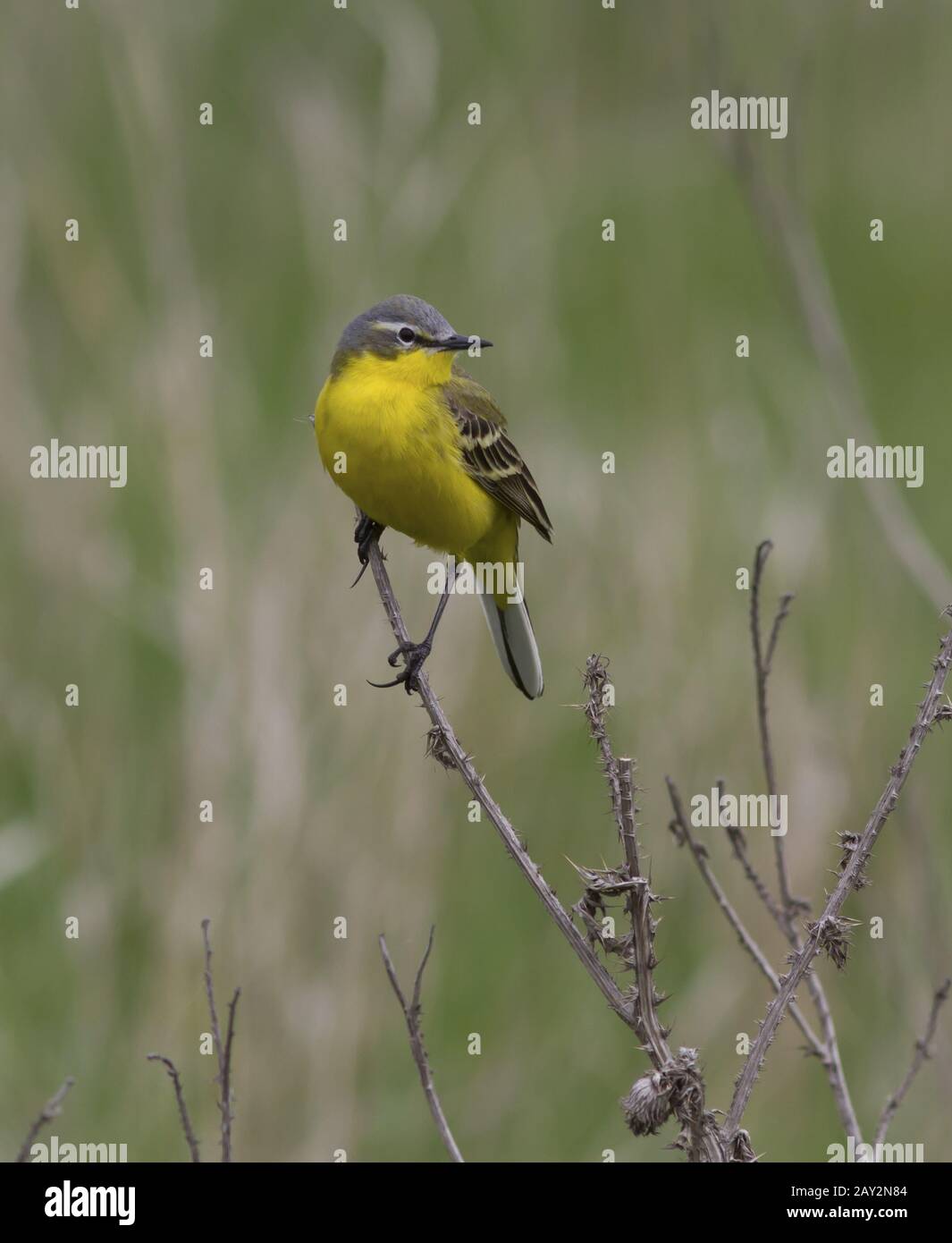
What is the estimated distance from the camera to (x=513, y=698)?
679 centimetres

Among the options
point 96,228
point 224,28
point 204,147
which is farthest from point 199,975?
point 224,28

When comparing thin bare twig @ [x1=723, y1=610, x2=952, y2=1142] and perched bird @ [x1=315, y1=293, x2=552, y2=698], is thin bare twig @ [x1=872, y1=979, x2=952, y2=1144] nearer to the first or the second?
thin bare twig @ [x1=723, y1=610, x2=952, y2=1142]

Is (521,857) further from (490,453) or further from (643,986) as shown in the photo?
(490,453)

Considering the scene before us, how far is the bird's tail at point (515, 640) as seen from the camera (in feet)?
19.3

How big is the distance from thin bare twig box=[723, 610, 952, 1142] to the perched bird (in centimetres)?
239

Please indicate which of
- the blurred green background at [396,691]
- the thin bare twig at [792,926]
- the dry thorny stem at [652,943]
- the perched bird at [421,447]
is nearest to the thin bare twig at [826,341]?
the blurred green background at [396,691]

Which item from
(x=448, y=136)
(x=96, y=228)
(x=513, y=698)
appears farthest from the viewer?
(x=96, y=228)

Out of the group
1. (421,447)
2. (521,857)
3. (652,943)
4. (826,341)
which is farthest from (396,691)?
(652,943)

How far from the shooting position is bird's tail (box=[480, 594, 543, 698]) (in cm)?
589

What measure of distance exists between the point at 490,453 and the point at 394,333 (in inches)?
20.7

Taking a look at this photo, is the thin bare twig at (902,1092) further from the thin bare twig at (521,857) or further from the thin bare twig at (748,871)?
the thin bare twig at (521,857)

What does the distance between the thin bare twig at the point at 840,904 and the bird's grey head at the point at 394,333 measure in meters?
3.02
